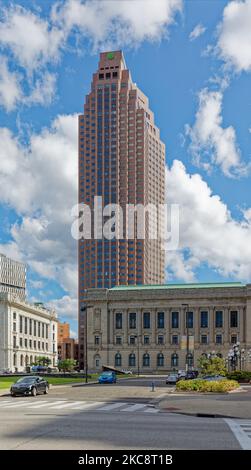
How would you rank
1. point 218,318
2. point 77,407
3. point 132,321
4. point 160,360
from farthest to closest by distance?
1. point 132,321
2. point 160,360
3. point 218,318
4. point 77,407

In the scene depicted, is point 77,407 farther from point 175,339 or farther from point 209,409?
point 175,339

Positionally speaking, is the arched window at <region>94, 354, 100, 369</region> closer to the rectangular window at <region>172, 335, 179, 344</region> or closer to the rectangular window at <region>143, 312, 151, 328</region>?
the rectangular window at <region>143, 312, 151, 328</region>

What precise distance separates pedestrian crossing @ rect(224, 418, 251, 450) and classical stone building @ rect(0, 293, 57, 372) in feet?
424

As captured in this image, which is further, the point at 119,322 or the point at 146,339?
the point at 119,322

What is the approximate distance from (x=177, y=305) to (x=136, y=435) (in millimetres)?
132999

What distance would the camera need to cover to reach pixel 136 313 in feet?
513

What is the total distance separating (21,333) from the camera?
168 metres

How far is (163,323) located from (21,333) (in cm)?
3716

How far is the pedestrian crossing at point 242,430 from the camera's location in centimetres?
1977

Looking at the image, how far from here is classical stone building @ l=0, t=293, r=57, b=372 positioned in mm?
154875

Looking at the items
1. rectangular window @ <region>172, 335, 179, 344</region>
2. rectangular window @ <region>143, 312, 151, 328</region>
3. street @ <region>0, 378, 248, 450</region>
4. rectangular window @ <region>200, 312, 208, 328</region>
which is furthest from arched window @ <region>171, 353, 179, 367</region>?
street @ <region>0, 378, 248, 450</region>

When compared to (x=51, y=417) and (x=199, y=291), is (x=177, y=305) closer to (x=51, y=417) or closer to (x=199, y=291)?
(x=199, y=291)

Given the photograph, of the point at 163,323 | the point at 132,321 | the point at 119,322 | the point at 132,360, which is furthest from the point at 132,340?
the point at 163,323
